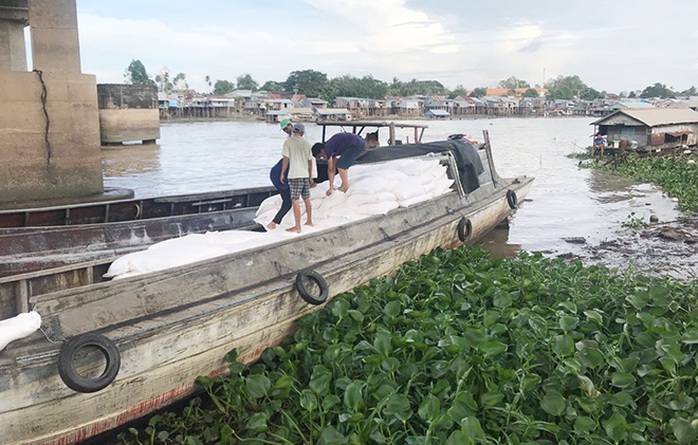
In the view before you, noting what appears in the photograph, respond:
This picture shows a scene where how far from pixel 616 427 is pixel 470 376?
959mm

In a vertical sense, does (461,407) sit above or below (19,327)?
below

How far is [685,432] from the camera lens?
307cm

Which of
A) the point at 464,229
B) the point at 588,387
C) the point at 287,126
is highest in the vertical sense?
the point at 287,126

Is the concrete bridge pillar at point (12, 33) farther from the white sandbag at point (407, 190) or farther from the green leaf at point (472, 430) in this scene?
the green leaf at point (472, 430)

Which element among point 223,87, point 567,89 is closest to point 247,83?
point 223,87

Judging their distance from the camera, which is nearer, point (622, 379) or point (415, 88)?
point (622, 379)

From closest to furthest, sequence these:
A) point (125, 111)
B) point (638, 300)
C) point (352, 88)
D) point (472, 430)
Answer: point (472, 430)
point (638, 300)
point (125, 111)
point (352, 88)

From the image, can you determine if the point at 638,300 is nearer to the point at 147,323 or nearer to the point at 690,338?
the point at 690,338

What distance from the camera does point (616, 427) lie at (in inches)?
122

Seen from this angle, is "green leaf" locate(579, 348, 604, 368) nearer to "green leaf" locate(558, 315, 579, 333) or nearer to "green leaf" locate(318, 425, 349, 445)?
"green leaf" locate(558, 315, 579, 333)

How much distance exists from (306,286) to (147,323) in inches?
57.2

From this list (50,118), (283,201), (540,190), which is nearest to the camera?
(283,201)

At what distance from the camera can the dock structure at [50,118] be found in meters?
12.9

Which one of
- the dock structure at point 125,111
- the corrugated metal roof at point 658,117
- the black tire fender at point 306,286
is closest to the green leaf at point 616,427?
the black tire fender at point 306,286
